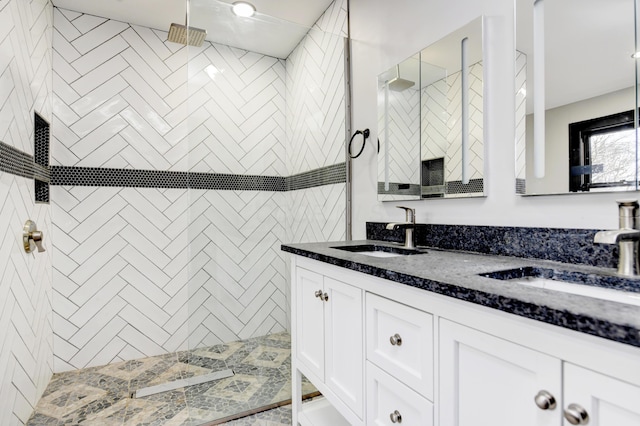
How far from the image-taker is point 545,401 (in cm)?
62

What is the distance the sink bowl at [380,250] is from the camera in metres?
1.60

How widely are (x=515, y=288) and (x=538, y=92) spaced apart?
2.68ft

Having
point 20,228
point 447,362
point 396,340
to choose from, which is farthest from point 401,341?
point 20,228

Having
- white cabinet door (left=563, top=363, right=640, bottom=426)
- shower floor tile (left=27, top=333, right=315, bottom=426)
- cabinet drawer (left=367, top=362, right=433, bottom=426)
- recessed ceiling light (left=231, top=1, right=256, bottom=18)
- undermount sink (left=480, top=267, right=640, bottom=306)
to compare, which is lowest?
shower floor tile (left=27, top=333, right=315, bottom=426)

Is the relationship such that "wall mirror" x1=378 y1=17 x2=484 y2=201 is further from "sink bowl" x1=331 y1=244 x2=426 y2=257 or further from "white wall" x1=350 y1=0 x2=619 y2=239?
"sink bowl" x1=331 y1=244 x2=426 y2=257

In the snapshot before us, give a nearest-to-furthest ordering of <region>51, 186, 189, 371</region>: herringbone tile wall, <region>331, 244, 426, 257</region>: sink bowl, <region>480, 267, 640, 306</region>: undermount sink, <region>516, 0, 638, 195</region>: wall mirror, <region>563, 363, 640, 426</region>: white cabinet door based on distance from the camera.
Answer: <region>563, 363, 640, 426</region>: white cabinet door → <region>480, 267, 640, 306</region>: undermount sink → <region>516, 0, 638, 195</region>: wall mirror → <region>331, 244, 426, 257</region>: sink bowl → <region>51, 186, 189, 371</region>: herringbone tile wall

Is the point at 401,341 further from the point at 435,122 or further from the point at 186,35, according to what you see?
the point at 186,35

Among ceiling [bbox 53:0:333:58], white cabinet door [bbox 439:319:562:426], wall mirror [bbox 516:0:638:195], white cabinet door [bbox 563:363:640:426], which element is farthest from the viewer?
ceiling [bbox 53:0:333:58]

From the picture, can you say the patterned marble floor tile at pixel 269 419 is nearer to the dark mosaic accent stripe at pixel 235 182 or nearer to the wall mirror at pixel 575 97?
the dark mosaic accent stripe at pixel 235 182

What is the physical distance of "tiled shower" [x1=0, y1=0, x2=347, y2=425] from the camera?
2.18 meters

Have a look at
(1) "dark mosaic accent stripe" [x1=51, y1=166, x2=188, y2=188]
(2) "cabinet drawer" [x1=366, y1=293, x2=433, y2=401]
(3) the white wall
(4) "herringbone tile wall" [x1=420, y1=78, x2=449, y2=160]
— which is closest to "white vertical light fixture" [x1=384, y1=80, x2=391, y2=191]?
(3) the white wall

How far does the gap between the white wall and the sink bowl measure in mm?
211

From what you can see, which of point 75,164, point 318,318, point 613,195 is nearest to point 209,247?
point 318,318

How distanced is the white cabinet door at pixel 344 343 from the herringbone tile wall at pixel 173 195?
0.98 metres
